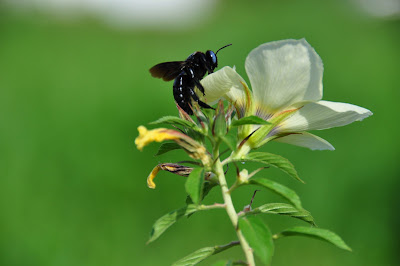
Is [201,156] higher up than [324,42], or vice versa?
[324,42]

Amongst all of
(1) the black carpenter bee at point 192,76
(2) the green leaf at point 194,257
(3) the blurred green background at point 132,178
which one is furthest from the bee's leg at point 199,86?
(3) the blurred green background at point 132,178

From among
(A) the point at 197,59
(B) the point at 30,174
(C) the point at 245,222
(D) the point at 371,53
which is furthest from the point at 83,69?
(C) the point at 245,222

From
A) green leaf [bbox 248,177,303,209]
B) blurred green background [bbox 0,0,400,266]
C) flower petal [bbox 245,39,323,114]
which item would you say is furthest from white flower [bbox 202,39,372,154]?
blurred green background [bbox 0,0,400,266]

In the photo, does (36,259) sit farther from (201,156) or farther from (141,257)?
(201,156)

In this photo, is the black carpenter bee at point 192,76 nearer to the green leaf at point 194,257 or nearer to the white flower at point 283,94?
the white flower at point 283,94

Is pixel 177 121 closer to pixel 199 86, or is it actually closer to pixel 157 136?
pixel 157 136

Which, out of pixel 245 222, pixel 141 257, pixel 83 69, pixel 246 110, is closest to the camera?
pixel 245 222

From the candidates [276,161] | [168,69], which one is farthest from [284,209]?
[168,69]
